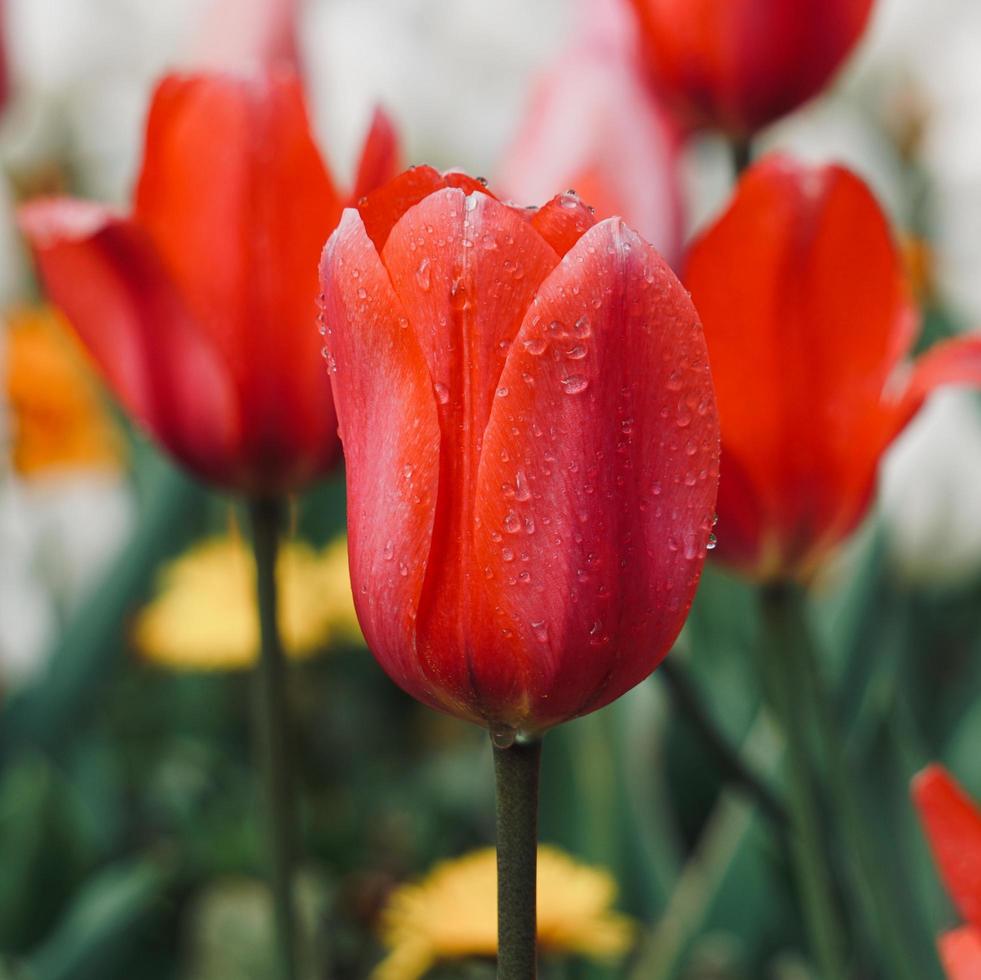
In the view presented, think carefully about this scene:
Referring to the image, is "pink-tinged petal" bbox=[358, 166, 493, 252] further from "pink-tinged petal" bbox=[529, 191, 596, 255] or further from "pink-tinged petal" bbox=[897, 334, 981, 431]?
"pink-tinged petal" bbox=[897, 334, 981, 431]

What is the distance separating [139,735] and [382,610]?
0.91 meters

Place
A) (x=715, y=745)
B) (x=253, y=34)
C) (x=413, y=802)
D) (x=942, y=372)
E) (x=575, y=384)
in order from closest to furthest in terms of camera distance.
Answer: (x=575, y=384)
(x=942, y=372)
(x=715, y=745)
(x=253, y=34)
(x=413, y=802)

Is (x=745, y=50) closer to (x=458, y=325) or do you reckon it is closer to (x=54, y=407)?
(x=458, y=325)

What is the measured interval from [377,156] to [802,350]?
0.44 feet

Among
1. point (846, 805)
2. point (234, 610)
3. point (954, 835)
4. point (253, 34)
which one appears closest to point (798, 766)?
point (846, 805)

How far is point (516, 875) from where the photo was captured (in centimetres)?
29

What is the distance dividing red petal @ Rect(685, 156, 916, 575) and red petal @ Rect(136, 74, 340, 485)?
13cm

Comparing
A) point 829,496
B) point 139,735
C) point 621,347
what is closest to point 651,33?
point 829,496

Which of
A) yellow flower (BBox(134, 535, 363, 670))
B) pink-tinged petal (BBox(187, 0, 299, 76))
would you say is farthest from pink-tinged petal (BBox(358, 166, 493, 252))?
yellow flower (BBox(134, 535, 363, 670))

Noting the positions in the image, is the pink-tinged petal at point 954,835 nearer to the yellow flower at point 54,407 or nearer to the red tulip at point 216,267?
the red tulip at point 216,267

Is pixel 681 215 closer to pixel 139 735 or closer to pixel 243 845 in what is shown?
pixel 243 845

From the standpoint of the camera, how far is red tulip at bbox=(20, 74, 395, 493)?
1.66 feet

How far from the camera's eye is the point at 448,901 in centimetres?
63

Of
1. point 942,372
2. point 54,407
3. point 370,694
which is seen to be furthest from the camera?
point 54,407
